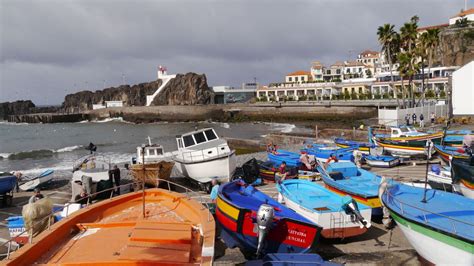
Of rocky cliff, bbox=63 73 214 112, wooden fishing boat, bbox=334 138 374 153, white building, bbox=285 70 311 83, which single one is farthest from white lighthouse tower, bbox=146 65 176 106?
wooden fishing boat, bbox=334 138 374 153

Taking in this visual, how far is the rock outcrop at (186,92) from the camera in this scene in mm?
112562

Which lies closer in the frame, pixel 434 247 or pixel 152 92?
pixel 434 247

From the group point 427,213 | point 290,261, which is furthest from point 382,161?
point 290,261

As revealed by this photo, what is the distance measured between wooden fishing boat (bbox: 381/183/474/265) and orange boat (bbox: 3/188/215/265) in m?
4.15

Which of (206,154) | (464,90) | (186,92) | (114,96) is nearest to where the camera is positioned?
(464,90)

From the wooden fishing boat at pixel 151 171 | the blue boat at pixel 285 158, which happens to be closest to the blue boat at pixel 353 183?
the blue boat at pixel 285 158

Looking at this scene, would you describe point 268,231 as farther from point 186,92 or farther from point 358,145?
point 186,92

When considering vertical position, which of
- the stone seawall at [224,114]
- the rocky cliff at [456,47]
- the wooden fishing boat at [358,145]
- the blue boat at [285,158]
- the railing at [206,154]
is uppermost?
the rocky cliff at [456,47]

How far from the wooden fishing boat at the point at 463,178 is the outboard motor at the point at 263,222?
5.82 m

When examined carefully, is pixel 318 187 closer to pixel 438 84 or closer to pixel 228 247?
pixel 228 247

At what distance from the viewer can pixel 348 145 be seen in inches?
928

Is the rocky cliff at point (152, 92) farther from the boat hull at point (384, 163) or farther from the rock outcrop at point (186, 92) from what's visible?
the boat hull at point (384, 163)

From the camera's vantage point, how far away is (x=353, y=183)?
477 inches

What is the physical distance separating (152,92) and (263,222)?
425ft
